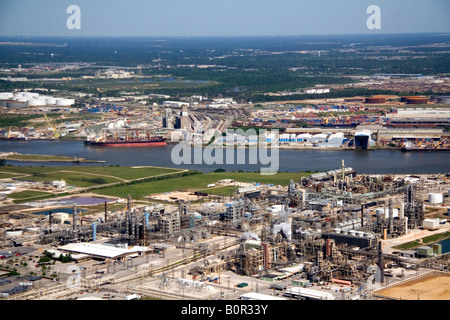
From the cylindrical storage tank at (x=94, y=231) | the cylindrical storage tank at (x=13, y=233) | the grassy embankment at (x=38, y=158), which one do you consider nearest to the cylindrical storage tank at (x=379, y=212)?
the cylindrical storage tank at (x=94, y=231)

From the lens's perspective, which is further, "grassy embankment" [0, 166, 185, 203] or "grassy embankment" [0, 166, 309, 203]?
"grassy embankment" [0, 166, 185, 203]

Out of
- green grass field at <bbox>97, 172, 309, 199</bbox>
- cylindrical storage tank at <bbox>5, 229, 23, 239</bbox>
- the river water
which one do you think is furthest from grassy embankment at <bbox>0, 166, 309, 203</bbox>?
cylindrical storage tank at <bbox>5, 229, 23, 239</bbox>

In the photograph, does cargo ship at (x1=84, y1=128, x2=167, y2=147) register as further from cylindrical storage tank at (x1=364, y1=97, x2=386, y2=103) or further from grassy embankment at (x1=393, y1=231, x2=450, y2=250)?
grassy embankment at (x1=393, y1=231, x2=450, y2=250)

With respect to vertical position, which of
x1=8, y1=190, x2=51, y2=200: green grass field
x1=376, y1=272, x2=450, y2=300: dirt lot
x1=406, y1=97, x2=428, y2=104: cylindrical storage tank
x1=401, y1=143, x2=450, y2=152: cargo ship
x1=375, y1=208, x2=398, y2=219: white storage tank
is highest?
x1=406, y1=97, x2=428, y2=104: cylindrical storage tank

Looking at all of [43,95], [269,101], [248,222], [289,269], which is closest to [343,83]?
[269,101]

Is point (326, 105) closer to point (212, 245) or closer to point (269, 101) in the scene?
point (269, 101)

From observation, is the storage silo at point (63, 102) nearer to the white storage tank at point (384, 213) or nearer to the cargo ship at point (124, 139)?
the cargo ship at point (124, 139)

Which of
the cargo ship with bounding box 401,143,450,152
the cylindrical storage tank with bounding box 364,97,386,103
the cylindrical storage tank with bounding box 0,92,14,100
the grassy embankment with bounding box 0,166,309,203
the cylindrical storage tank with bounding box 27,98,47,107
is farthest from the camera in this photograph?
the cylindrical storage tank with bounding box 0,92,14,100

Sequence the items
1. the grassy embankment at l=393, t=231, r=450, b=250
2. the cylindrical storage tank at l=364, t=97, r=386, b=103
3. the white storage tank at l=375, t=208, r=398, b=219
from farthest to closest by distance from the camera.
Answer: the cylindrical storage tank at l=364, t=97, r=386, b=103
the white storage tank at l=375, t=208, r=398, b=219
the grassy embankment at l=393, t=231, r=450, b=250
